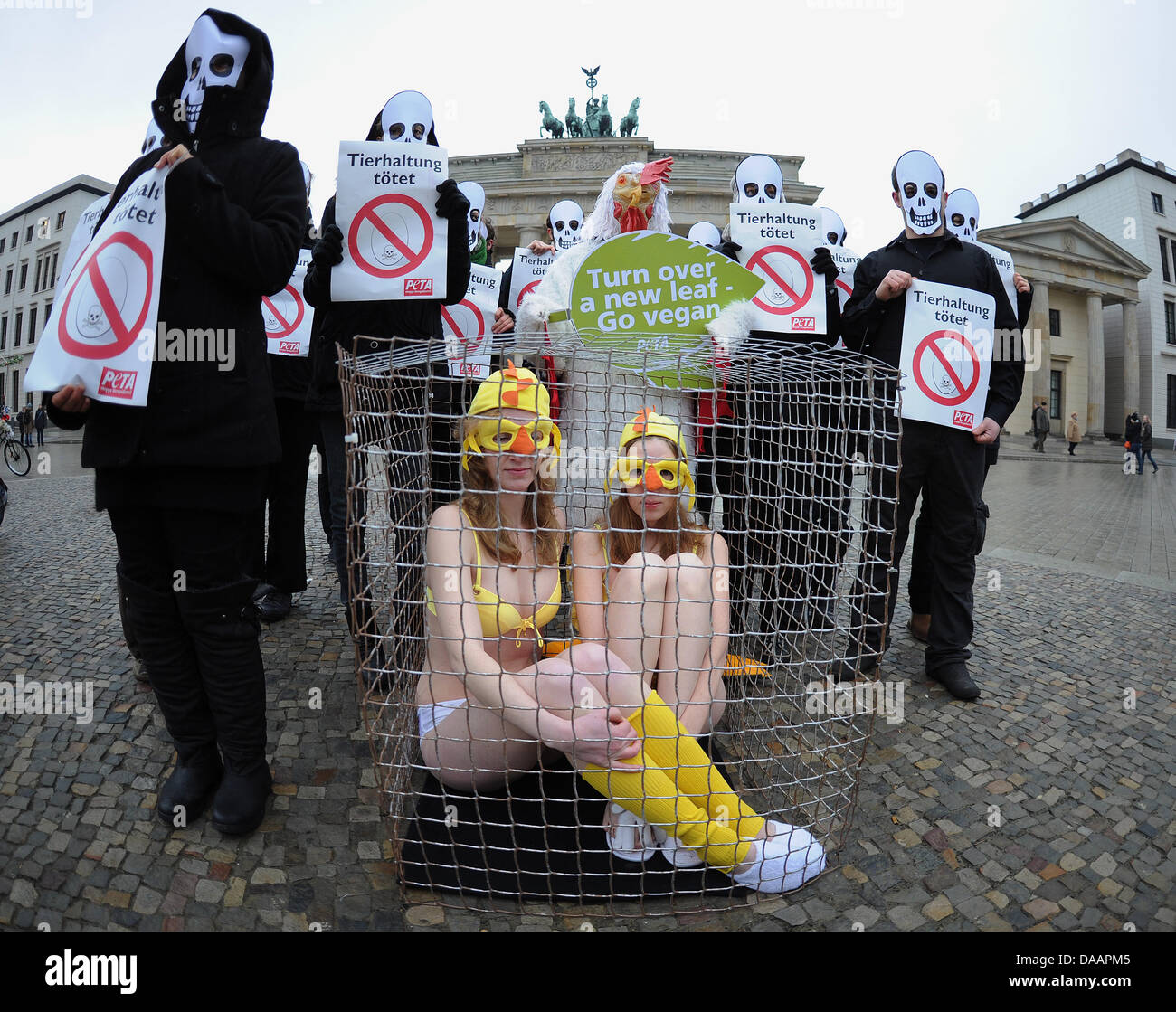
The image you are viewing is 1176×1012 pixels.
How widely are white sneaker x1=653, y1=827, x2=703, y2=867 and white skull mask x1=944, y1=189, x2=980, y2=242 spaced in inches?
165

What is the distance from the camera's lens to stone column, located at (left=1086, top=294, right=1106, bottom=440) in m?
35.4

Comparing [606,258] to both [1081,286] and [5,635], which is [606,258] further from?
[1081,286]

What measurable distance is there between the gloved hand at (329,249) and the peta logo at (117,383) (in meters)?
1.39

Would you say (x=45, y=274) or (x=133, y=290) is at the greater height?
(x=45, y=274)

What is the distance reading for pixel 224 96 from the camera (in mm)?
2104

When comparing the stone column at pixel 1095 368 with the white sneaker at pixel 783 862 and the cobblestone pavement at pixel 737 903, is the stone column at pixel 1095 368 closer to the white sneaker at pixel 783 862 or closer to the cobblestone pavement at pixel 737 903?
the cobblestone pavement at pixel 737 903

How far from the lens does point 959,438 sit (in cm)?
322

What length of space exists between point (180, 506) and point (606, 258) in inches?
63.9

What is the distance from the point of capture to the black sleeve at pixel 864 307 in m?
3.37

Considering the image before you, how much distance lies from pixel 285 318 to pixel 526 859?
11.0 feet

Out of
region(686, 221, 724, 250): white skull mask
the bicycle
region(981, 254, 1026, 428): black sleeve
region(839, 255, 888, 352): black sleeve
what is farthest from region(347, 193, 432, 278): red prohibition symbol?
the bicycle

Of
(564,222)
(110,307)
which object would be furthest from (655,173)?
(564,222)

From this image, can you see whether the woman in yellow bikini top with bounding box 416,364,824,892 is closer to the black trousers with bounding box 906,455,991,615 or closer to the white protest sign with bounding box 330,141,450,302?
the white protest sign with bounding box 330,141,450,302
